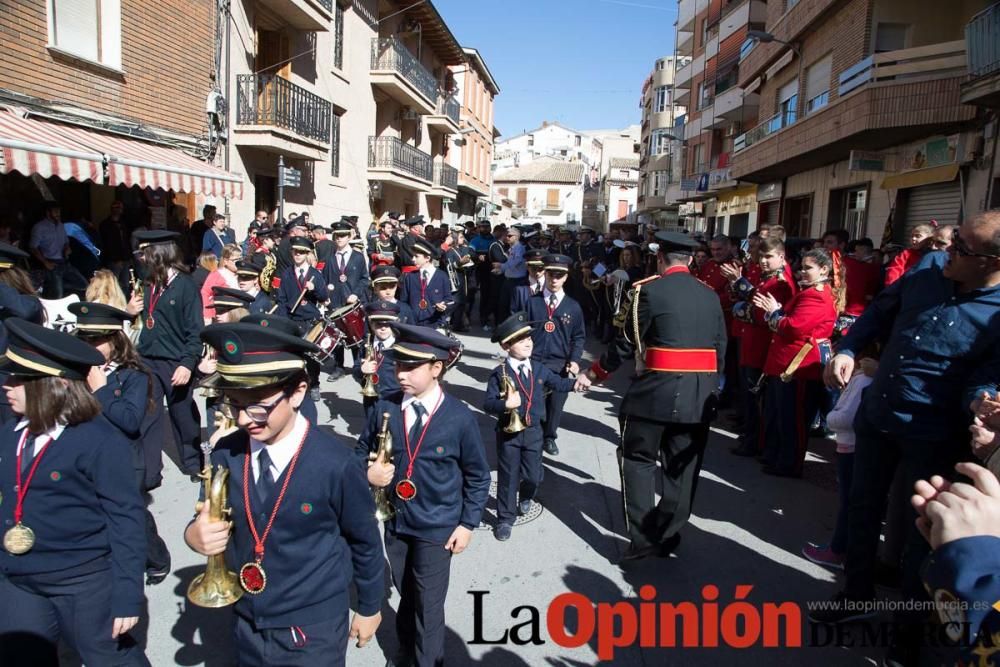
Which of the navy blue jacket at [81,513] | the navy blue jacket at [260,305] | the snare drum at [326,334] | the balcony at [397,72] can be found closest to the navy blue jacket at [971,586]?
the navy blue jacket at [81,513]

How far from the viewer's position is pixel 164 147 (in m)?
12.1

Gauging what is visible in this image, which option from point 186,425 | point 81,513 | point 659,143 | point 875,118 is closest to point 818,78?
point 875,118

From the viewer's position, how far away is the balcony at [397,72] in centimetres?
2231

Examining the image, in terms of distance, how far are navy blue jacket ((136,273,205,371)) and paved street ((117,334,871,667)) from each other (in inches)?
42.9

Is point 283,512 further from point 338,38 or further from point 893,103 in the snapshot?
point 338,38

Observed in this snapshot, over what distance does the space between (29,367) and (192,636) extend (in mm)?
1743

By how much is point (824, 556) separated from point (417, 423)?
10.0ft

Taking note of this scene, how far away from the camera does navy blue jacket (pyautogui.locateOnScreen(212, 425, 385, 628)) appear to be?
7.41 ft

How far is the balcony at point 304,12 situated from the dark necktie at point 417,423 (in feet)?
47.9

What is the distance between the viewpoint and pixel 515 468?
4750 millimetres

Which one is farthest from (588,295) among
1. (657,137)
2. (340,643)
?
(657,137)

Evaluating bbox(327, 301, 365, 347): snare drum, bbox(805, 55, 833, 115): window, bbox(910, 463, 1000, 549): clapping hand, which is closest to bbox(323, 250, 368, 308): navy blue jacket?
bbox(327, 301, 365, 347): snare drum

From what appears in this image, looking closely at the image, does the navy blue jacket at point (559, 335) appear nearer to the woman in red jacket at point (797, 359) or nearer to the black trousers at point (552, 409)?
the black trousers at point (552, 409)

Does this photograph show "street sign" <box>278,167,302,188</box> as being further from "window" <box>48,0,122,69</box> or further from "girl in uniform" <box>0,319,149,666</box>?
"girl in uniform" <box>0,319,149,666</box>
